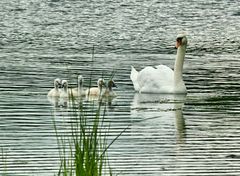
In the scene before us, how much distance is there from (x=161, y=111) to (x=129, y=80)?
4919 millimetres

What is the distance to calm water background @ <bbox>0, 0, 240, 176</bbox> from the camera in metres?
11.7

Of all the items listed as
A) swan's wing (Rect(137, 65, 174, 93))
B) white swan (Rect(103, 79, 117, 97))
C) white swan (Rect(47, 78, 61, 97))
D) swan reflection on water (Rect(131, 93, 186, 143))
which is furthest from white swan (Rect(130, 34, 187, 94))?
white swan (Rect(47, 78, 61, 97))

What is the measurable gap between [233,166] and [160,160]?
0.80 m

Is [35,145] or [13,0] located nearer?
[35,145]

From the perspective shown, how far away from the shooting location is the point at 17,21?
118 feet

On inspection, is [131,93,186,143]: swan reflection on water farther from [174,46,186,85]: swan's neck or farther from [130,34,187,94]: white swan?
[174,46,186,85]: swan's neck

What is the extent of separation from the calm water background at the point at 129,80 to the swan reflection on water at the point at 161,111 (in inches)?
0.6

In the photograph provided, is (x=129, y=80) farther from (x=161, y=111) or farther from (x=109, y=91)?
(x=161, y=111)

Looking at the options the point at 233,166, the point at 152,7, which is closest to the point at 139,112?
the point at 233,166

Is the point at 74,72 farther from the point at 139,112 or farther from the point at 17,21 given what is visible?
the point at 17,21

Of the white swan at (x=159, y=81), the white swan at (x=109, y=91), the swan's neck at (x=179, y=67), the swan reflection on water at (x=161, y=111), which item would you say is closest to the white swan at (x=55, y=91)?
the white swan at (x=109, y=91)

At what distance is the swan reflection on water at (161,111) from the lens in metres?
14.3

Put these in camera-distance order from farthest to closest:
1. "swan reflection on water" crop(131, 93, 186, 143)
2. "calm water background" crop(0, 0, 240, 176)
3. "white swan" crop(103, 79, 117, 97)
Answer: "white swan" crop(103, 79, 117, 97) → "swan reflection on water" crop(131, 93, 186, 143) → "calm water background" crop(0, 0, 240, 176)

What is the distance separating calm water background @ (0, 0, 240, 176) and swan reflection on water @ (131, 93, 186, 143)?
0.6 inches
